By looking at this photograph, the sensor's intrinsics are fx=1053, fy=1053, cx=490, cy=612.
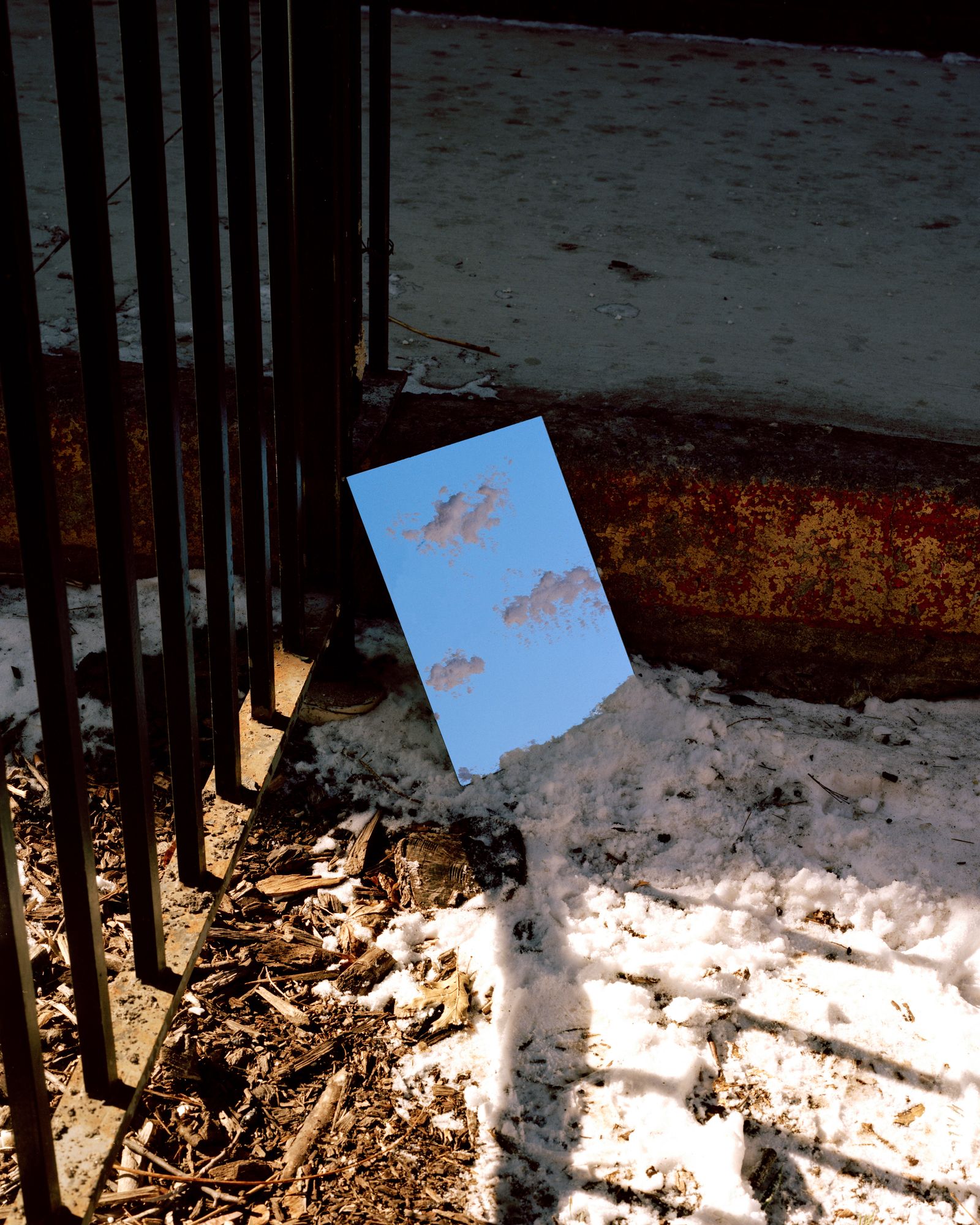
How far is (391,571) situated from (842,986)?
1.00m

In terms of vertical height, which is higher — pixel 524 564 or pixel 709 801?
pixel 524 564

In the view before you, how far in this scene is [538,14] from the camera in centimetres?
540

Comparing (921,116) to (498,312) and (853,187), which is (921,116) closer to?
(853,187)

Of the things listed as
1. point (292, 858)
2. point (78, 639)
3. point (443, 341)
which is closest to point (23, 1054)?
point (292, 858)

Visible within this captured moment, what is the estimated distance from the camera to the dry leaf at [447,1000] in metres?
1.50

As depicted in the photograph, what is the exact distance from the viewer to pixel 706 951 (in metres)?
1.58

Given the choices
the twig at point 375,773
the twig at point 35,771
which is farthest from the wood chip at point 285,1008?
the twig at point 35,771

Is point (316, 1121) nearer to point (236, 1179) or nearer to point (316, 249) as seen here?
point (236, 1179)

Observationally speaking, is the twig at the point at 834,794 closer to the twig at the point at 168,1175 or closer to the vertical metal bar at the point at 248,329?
the vertical metal bar at the point at 248,329

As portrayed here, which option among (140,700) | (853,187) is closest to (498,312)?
(853,187)

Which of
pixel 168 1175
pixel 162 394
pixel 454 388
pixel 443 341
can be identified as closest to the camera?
pixel 162 394

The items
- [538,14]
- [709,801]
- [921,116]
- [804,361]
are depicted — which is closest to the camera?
[709,801]

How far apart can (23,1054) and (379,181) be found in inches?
63.2

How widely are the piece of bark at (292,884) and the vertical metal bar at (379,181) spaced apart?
101 centimetres
